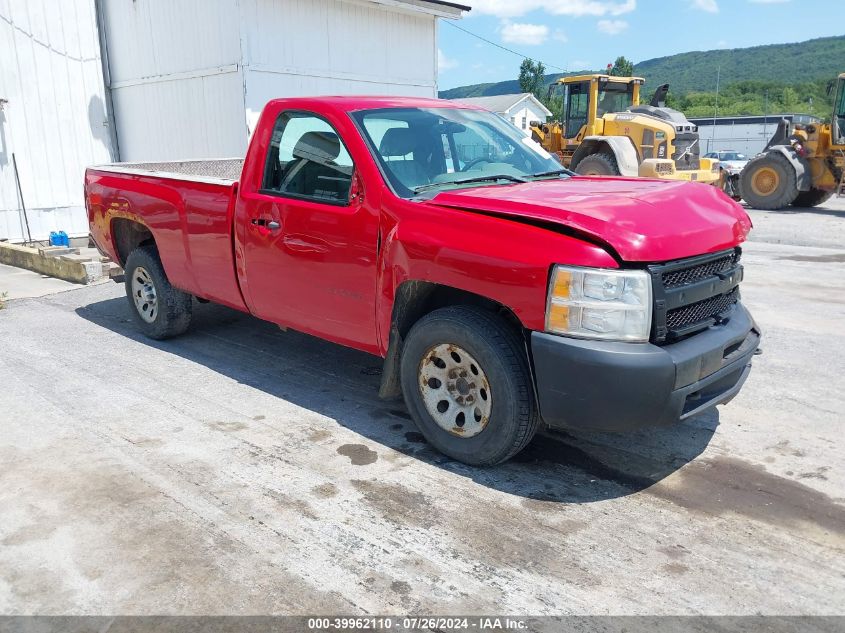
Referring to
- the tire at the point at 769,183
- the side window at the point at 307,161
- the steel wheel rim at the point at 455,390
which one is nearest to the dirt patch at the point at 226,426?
the steel wheel rim at the point at 455,390

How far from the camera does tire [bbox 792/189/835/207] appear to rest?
17.1m

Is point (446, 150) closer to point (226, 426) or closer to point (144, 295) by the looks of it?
point (226, 426)

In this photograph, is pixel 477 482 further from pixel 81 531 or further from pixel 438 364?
pixel 81 531

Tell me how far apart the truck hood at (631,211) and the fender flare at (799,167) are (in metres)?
13.9

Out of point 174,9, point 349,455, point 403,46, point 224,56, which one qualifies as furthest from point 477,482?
point 403,46

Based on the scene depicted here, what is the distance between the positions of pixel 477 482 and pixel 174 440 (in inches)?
74.0

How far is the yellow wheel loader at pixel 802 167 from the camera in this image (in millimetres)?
15758

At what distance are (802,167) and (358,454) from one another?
15673mm

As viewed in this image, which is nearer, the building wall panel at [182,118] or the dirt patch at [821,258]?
the dirt patch at [821,258]

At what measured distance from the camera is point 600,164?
1639 centimetres

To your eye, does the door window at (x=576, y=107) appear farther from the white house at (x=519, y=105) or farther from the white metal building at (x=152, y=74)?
the white house at (x=519, y=105)

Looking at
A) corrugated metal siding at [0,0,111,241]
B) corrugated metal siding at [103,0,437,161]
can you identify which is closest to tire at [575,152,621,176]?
corrugated metal siding at [103,0,437,161]

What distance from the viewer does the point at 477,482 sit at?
378 cm

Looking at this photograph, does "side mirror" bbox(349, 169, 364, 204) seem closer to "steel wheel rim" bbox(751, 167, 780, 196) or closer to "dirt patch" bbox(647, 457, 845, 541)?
"dirt patch" bbox(647, 457, 845, 541)
